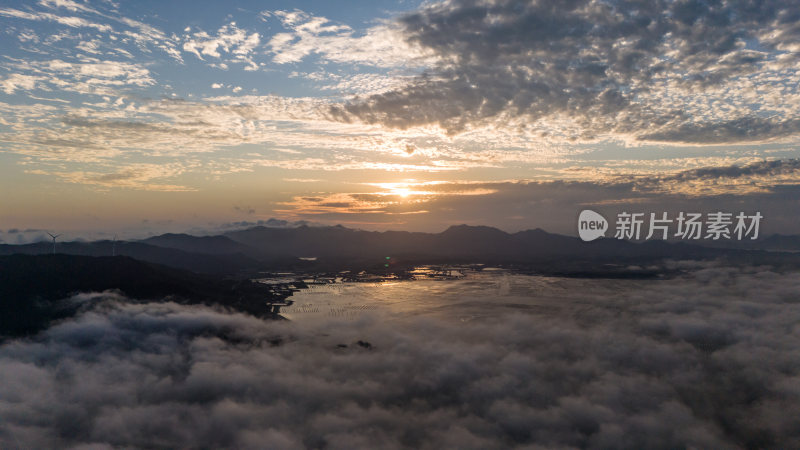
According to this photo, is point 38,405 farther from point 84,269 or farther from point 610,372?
point 610,372

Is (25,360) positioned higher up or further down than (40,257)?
further down

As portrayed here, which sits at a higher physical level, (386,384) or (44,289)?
(44,289)

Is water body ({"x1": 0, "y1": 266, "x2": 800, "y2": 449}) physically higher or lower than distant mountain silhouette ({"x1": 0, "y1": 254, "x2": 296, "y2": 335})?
lower

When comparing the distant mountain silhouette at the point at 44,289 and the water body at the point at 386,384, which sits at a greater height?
the distant mountain silhouette at the point at 44,289

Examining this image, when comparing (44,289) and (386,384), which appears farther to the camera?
(44,289)

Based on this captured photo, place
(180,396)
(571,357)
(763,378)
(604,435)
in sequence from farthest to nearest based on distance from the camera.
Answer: (571,357) < (763,378) < (180,396) < (604,435)

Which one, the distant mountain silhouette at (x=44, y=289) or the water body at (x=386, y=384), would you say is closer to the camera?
the water body at (x=386, y=384)

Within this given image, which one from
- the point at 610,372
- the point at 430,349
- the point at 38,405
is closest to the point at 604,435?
the point at 610,372

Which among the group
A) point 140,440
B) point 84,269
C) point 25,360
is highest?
point 84,269

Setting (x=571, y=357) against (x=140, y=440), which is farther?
(x=571, y=357)

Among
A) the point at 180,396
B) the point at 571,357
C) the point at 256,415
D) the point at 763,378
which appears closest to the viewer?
the point at 256,415

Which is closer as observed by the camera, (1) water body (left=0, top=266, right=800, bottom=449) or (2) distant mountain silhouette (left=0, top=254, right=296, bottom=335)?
(1) water body (left=0, top=266, right=800, bottom=449)
